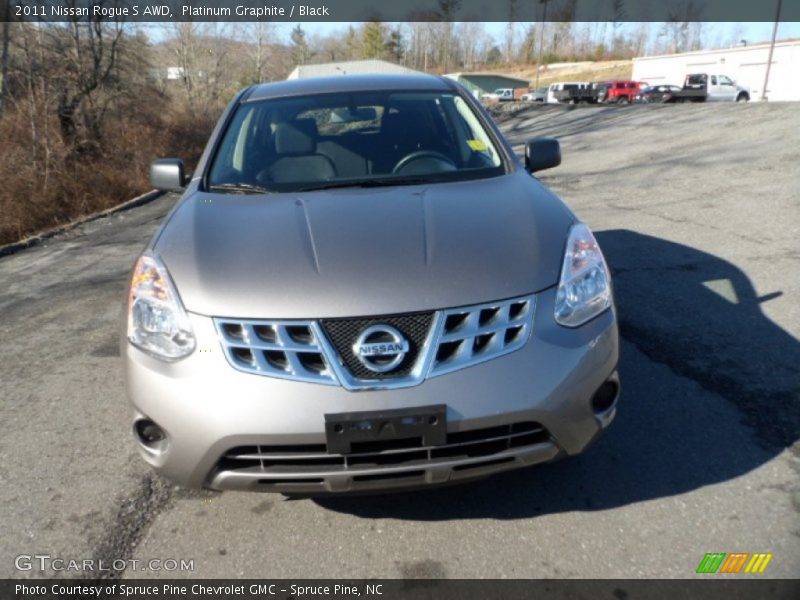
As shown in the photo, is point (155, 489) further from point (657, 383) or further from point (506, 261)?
point (657, 383)

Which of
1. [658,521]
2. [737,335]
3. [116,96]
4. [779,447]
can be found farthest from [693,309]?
[116,96]

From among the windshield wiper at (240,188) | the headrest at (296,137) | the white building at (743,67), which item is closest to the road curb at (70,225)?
the headrest at (296,137)

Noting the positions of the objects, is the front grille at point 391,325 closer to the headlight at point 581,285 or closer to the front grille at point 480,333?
the front grille at point 480,333

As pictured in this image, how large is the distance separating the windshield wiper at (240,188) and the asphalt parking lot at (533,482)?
1.36 meters

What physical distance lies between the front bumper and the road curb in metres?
6.93

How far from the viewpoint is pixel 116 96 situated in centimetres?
1661

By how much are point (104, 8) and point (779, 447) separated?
18.0 meters

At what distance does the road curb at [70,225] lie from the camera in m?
7.86

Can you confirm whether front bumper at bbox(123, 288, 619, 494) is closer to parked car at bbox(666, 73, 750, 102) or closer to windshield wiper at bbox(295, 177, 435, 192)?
windshield wiper at bbox(295, 177, 435, 192)

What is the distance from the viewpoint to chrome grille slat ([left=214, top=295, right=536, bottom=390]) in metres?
2.03

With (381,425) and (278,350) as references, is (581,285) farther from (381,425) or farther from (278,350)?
(278,350)

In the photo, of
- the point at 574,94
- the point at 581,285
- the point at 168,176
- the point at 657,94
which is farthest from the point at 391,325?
the point at 574,94

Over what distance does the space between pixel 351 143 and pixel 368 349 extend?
1825 mm

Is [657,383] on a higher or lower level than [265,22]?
lower
